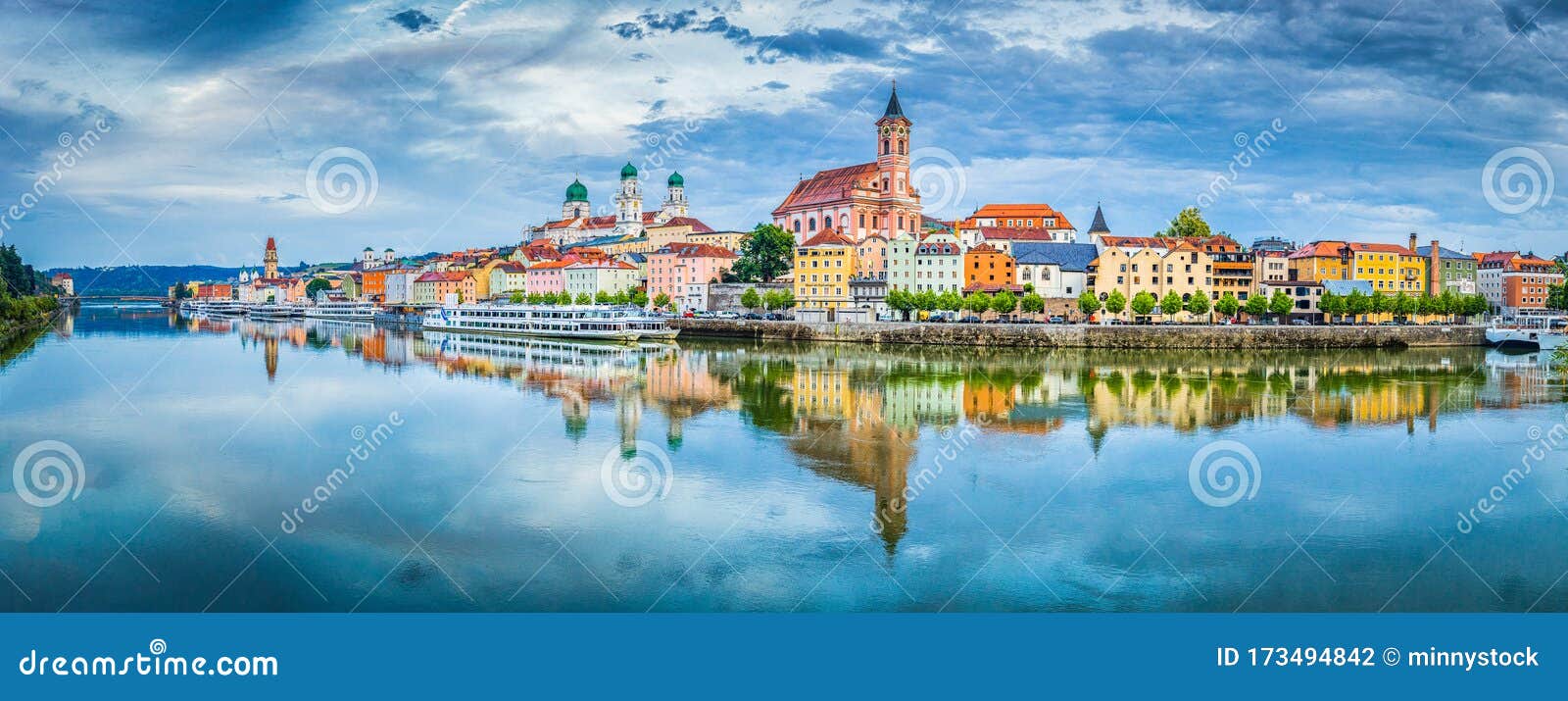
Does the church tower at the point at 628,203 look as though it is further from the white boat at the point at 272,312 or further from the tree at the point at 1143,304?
the tree at the point at 1143,304

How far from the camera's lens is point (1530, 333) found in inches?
928

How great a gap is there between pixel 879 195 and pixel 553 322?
42.2 ft

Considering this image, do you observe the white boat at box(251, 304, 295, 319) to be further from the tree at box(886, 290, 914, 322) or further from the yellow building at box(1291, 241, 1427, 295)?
the yellow building at box(1291, 241, 1427, 295)

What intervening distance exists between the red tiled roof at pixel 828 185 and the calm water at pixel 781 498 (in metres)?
21.5

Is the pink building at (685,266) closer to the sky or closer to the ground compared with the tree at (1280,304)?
closer to the sky

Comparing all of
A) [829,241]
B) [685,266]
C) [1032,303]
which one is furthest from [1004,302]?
[685,266]

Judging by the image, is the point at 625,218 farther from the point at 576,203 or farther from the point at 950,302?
the point at 950,302

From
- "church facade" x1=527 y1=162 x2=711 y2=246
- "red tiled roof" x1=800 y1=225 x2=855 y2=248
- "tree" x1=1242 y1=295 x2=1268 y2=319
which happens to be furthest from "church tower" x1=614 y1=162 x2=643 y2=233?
"tree" x1=1242 y1=295 x2=1268 y2=319

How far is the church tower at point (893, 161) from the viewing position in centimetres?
3362

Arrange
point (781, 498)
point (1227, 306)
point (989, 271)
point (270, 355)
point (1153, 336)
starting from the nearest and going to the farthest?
point (781, 498) < point (270, 355) < point (1153, 336) < point (1227, 306) < point (989, 271)

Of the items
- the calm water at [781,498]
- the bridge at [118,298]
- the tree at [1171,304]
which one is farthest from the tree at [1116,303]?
the bridge at [118,298]

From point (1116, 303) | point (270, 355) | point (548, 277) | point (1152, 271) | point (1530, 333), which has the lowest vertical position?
point (270, 355)

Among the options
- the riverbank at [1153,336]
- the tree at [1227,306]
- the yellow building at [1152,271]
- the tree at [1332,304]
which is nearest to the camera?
the riverbank at [1153,336]

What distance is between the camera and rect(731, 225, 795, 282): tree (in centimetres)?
3200
